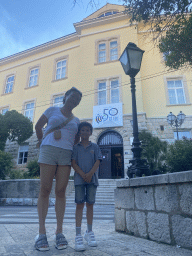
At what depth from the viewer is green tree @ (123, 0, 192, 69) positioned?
13.6 ft

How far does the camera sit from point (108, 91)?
14.0 m

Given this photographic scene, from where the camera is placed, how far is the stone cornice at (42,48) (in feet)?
55.5

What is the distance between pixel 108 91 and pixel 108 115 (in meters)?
2.11

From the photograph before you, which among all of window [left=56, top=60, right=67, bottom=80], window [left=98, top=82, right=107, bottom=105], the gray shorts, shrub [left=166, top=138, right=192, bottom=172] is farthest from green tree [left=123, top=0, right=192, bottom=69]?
window [left=56, top=60, right=67, bottom=80]

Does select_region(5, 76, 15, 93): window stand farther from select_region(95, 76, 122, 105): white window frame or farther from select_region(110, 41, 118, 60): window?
select_region(110, 41, 118, 60): window

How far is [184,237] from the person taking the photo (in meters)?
1.87

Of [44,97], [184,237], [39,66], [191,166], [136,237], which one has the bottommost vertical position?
[136,237]

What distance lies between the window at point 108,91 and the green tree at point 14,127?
17.9 feet

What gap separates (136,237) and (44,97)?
15258 mm

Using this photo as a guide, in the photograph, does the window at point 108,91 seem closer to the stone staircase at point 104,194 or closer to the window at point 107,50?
the window at point 107,50

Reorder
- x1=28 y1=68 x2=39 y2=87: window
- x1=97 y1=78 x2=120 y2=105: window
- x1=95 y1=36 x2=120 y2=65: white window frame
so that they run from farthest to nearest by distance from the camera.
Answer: x1=28 y1=68 x2=39 y2=87: window < x1=95 y1=36 x2=120 y2=65: white window frame < x1=97 y1=78 x2=120 y2=105: window

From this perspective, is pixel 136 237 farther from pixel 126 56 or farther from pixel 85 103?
pixel 85 103

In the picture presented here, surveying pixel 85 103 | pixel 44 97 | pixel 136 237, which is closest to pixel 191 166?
pixel 136 237

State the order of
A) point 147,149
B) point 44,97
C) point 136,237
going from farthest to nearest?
point 44,97 → point 147,149 → point 136,237
